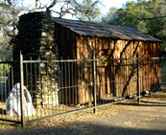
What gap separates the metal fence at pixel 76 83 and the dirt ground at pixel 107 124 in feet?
1.86

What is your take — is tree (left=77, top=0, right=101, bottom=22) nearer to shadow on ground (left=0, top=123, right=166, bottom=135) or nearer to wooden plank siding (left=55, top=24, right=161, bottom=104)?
wooden plank siding (left=55, top=24, right=161, bottom=104)

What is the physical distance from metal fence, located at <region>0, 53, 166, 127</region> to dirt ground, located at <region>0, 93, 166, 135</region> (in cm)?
57

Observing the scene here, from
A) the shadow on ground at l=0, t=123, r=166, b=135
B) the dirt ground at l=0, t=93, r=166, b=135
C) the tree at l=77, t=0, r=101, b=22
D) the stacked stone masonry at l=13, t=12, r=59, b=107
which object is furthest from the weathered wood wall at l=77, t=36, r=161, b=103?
the tree at l=77, t=0, r=101, b=22

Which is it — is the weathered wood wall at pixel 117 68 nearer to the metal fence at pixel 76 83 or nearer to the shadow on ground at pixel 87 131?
the metal fence at pixel 76 83

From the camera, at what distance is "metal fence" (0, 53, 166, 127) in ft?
27.1

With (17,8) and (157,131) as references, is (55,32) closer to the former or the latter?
(157,131)

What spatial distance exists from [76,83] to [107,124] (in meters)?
3.20

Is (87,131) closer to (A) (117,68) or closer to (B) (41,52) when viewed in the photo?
(B) (41,52)

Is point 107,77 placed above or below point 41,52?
below

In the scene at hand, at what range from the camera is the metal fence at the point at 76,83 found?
826cm

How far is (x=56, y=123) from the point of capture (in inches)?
269

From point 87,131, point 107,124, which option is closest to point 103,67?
point 107,124

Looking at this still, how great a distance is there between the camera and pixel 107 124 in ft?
21.7

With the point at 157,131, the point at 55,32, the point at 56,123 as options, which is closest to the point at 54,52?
the point at 55,32
